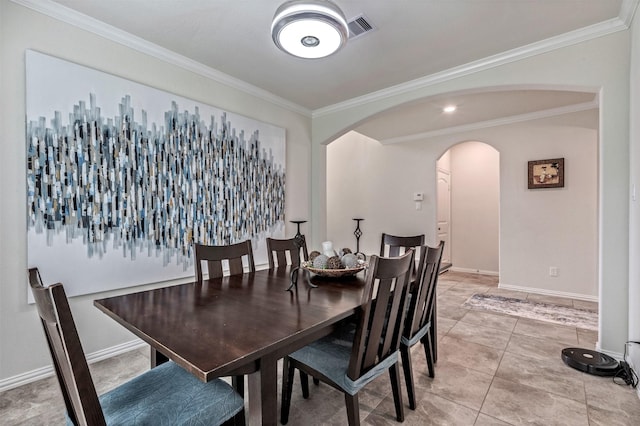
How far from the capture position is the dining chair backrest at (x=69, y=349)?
2.59 ft

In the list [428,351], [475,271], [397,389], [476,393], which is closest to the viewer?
[397,389]

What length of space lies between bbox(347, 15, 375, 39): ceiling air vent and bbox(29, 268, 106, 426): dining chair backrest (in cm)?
239

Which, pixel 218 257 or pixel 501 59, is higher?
pixel 501 59

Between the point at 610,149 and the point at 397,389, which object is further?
the point at 610,149

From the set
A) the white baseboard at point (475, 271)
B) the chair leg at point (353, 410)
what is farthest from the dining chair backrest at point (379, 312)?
the white baseboard at point (475, 271)

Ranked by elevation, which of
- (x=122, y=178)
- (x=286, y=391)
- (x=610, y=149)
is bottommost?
(x=286, y=391)

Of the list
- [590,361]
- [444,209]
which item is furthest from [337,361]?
[444,209]

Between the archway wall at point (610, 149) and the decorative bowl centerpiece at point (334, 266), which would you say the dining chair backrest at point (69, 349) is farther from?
the archway wall at point (610, 149)

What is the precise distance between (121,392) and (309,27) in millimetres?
2065

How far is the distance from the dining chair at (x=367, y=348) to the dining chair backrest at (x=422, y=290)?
249mm

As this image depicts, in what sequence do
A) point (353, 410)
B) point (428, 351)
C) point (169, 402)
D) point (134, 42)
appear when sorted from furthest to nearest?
1. point (134, 42)
2. point (428, 351)
3. point (353, 410)
4. point (169, 402)

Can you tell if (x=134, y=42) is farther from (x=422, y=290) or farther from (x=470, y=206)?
(x=470, y=206)

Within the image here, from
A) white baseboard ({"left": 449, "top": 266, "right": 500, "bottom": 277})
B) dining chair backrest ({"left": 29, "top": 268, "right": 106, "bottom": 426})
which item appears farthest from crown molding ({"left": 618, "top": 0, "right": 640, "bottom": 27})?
white baseboard ({"left": 449, "top": 266, "right": 500, "bottom": 277})

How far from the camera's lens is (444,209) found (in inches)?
236
